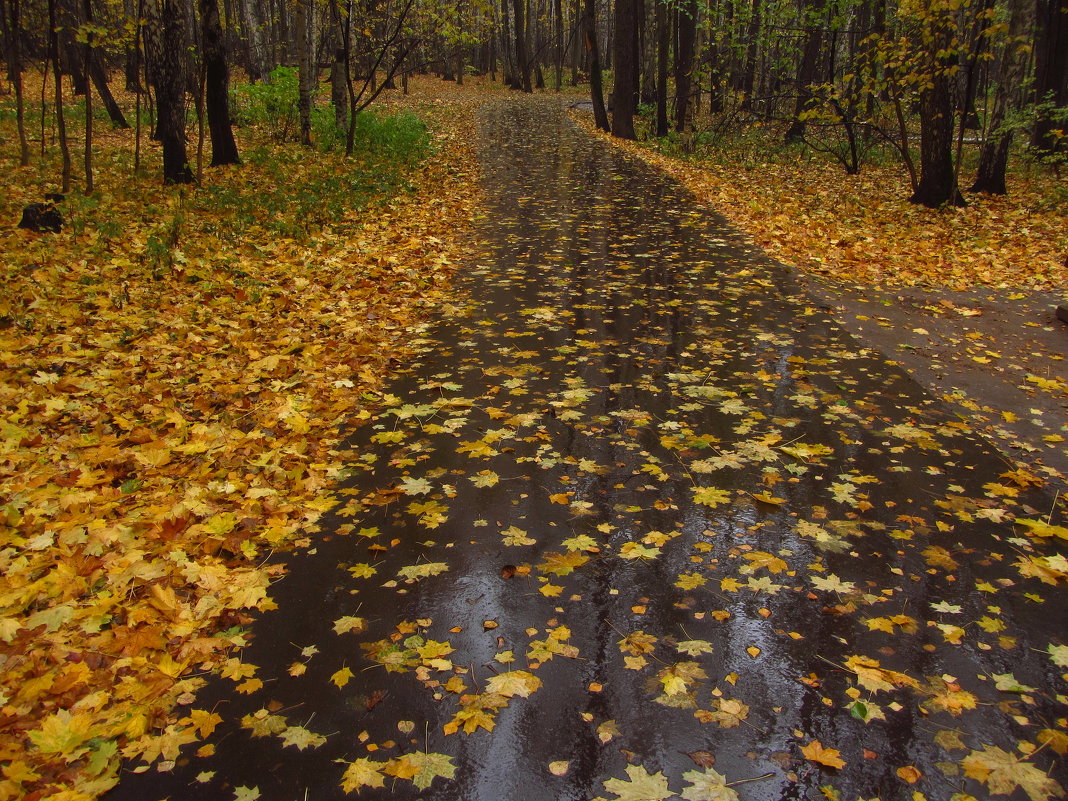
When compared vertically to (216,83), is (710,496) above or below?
below

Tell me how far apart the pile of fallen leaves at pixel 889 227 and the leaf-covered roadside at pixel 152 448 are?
495 centimetres

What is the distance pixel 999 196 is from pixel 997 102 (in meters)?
1.59

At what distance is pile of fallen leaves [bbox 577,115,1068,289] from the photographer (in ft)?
25.8

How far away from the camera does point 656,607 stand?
2.98 meters

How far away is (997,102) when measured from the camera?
1140 cm

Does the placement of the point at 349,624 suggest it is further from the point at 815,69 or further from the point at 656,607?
the point at 815,69

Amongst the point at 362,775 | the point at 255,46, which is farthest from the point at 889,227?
the point at 255,46

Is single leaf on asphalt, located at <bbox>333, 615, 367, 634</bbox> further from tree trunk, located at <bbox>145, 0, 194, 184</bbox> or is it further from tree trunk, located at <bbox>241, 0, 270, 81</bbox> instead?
tree trunk, located at <bbox>241, 0, 270, 81</bbox>

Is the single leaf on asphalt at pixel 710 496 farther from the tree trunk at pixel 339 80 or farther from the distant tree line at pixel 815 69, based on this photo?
the tree trunk at pixel 339 80

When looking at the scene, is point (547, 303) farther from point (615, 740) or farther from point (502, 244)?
point (615, 740)

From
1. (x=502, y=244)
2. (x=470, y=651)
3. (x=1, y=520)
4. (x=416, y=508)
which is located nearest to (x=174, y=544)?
(x=1, y=520)

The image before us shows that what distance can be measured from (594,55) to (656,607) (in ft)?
67.2

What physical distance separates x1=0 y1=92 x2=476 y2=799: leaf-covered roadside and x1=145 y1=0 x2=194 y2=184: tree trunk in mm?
2928

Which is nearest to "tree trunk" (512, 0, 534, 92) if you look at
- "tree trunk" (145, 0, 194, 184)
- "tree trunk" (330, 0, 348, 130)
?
"tree trunk" (330, 0, 348, 130)
